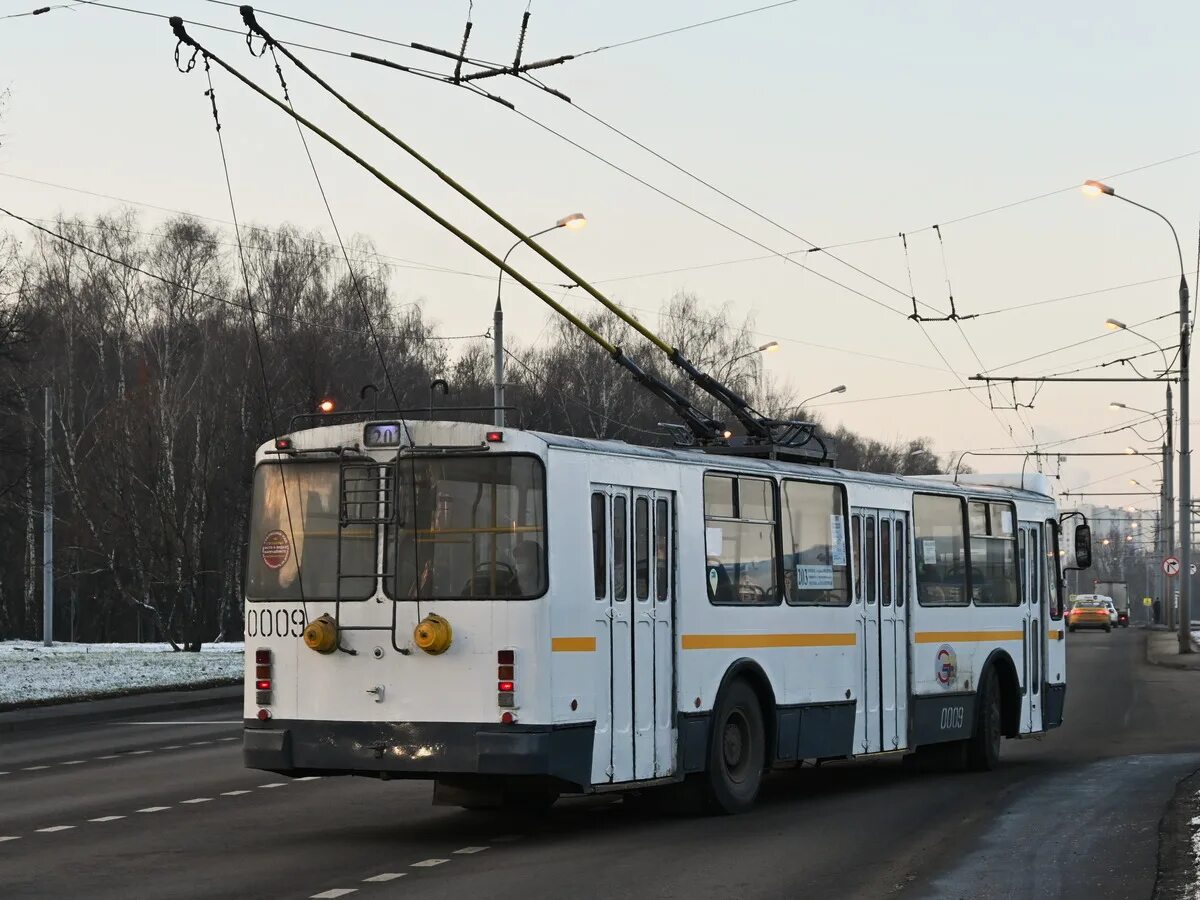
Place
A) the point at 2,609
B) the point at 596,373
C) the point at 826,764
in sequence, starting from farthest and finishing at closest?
the point at 596,373
the point at 2,609
the point at 826,764

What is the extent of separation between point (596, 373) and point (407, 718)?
201 feet

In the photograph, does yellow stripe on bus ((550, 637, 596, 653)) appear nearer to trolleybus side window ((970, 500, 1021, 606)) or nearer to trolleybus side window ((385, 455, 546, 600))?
trolleybus side window ((385, 455, 546, 600))

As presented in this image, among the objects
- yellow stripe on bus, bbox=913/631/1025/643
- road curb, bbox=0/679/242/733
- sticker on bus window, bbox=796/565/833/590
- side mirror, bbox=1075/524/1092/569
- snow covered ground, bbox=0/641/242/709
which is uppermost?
side mirror, bbox=1075/524/1092/569

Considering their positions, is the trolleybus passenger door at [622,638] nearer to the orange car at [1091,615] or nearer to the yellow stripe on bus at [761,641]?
the yellow stripe on bus at [761,641]

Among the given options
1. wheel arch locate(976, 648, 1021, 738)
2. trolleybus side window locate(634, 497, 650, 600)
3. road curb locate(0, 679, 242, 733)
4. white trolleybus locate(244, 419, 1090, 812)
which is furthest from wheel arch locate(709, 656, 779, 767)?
road curb locate(0, 679, 242, 733)

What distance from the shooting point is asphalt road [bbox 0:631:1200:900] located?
10.2 metres

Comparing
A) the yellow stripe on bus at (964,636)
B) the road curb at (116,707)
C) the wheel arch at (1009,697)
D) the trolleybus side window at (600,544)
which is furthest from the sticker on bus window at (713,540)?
the road curb at (116,707)

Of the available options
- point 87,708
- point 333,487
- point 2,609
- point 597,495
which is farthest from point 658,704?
point 2,609

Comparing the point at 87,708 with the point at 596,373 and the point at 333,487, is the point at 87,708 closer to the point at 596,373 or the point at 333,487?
the point at 333,487

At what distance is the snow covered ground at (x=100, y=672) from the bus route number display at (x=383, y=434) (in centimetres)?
1563

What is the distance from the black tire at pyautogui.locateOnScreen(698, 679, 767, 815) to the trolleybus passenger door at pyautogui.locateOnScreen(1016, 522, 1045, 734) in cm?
538

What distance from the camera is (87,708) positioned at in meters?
26.2

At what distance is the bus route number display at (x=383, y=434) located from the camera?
12.3 metres

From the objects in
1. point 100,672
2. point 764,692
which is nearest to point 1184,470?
point 100,672
